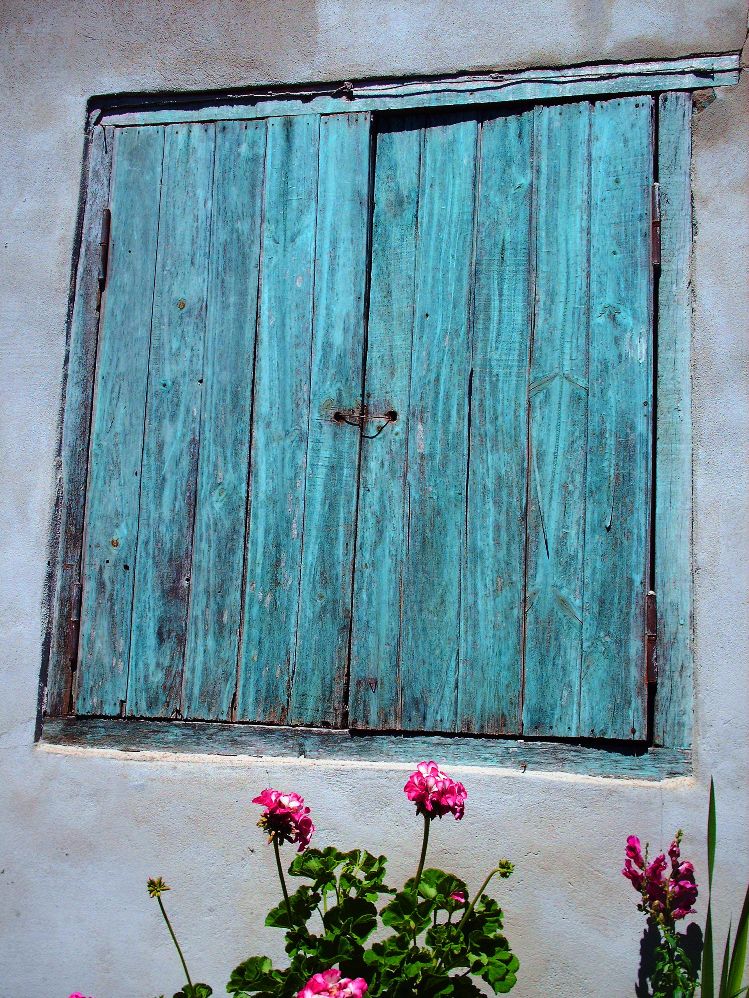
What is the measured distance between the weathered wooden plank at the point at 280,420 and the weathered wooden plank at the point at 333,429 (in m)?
0.02

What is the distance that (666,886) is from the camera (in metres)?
2.11

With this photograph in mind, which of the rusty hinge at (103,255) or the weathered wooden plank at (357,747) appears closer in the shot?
the weathered wooden plank at (357,747)

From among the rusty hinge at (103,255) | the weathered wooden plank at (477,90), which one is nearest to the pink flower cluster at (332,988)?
the rusty hinge at (103,255)

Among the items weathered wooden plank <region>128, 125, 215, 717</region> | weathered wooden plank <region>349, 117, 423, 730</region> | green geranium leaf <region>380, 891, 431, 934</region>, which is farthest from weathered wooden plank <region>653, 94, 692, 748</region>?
weathered wooden plank <region>128, 125, 215, 717</region>

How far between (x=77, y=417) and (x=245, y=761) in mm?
999

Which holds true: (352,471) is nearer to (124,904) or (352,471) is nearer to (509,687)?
(509,687)

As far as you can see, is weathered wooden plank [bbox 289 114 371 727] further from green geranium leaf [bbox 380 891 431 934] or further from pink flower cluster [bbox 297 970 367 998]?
pink flower cluster [bbox 297 970 367 998]

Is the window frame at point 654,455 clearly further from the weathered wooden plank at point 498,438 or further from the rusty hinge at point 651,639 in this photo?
the weathered wooden plank at point 498,438

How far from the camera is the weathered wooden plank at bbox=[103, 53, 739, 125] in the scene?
8.21 feet

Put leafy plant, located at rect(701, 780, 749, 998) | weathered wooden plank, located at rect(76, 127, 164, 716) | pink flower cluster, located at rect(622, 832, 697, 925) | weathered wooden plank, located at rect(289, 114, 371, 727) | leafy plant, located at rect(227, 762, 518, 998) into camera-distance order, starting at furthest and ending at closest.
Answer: weathered wooden plank, located at rect(76, 127, 164, 716) → weathered wooden plank, located at rect(289, 114, 371, 727) → pink flower cluster, located at rect(622, 832, 697, 925) → leafy plant, located at rect(701, 780, 749, 998) → leafy plant, located at rect(227, 762, 518, 998)

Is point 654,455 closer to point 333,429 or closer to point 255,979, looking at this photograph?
point 333,429

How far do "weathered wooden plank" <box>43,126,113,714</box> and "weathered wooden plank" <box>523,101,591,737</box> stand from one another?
1156mm

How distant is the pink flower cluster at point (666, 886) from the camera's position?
82.7 inches

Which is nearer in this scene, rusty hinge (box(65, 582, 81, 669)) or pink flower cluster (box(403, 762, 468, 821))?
pink flower cluster (box(403, 762, 468, 821))
